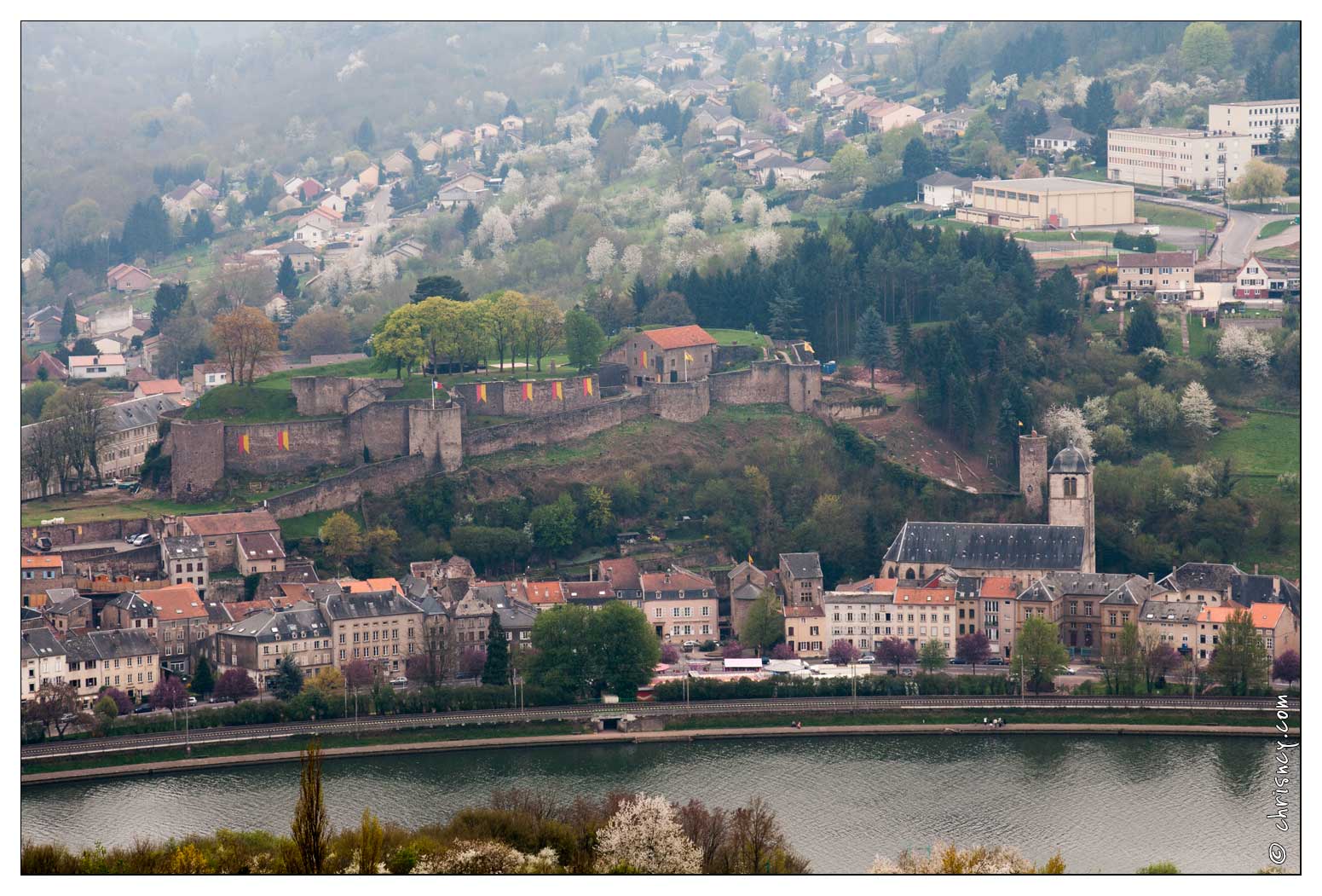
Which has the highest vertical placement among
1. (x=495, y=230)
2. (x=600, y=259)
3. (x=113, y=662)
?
(x=495, y=230)

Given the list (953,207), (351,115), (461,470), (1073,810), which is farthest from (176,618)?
(351,115)

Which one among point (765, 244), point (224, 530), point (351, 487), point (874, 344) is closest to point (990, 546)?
point (874, 344)

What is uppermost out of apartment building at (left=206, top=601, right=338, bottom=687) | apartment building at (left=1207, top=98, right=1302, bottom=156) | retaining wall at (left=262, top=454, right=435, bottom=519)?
apartment building at (left=1207, top=98, right=1302, bottom=156)

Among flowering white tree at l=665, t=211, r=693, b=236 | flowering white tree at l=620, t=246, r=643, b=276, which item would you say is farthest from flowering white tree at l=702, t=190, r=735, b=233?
flowering white tree at l=620, t=246, r=643, b=276

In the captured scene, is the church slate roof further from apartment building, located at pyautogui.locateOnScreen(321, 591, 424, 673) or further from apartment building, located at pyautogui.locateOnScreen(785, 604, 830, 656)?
apartment building, located at pyautogui.locateOnScreen(321, 591, 424, 673)

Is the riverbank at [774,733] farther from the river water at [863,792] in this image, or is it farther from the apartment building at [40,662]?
the apartment building at [40,662]

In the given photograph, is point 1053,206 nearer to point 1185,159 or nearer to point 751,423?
point 1185,159

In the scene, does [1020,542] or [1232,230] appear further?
[1232,230]
